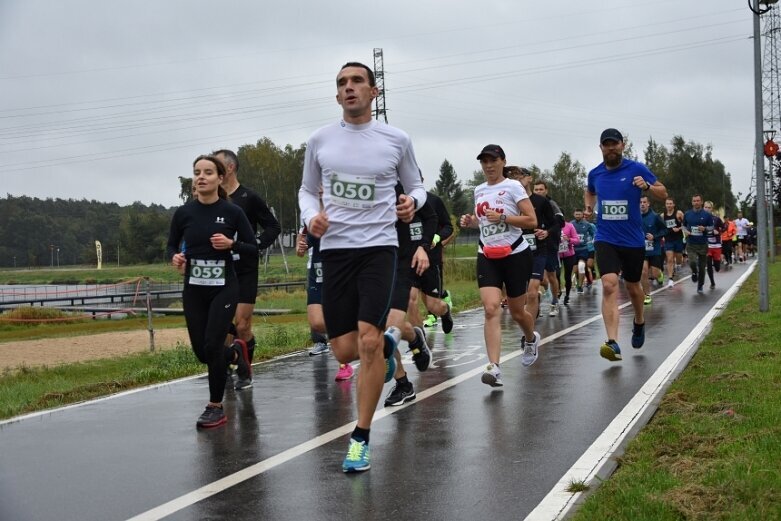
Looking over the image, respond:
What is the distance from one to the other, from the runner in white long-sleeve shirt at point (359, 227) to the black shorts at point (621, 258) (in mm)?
4792

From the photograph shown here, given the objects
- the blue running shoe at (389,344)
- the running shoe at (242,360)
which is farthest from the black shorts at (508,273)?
the blue running shoe at (389,344)

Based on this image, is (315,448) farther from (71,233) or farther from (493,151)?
(71,233)

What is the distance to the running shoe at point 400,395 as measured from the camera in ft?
25.3

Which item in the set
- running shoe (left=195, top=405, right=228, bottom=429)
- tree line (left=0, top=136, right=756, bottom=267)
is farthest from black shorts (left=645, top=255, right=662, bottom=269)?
tree line (left=0, top=136, right=756, bottom=267)

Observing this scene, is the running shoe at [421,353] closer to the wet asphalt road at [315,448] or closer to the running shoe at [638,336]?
the wet asphalt road at [315,448]

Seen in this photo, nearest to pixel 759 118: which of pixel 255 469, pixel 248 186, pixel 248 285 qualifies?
pixel 248 285

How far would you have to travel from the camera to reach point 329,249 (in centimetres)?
581

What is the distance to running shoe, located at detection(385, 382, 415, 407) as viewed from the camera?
7727 millimetres

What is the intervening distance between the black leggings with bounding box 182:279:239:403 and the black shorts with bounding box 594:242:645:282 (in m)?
4.45

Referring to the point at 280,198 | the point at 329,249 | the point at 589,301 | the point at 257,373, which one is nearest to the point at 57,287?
the point at 280,198

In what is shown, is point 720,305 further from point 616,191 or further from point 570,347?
point 616,191

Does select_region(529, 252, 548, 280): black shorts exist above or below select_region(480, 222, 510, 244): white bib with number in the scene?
below

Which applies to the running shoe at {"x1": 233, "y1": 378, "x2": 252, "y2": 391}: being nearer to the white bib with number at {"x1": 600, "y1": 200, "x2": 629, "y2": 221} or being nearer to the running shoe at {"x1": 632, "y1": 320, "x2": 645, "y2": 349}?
the white bib with number at {"x1": 600, "y1": 200, "x2": 629, "y2": 221}

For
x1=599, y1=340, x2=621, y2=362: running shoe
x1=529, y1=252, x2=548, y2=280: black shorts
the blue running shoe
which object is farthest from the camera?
x1=529, y1=252, x2=548, y2=280: black shorts
